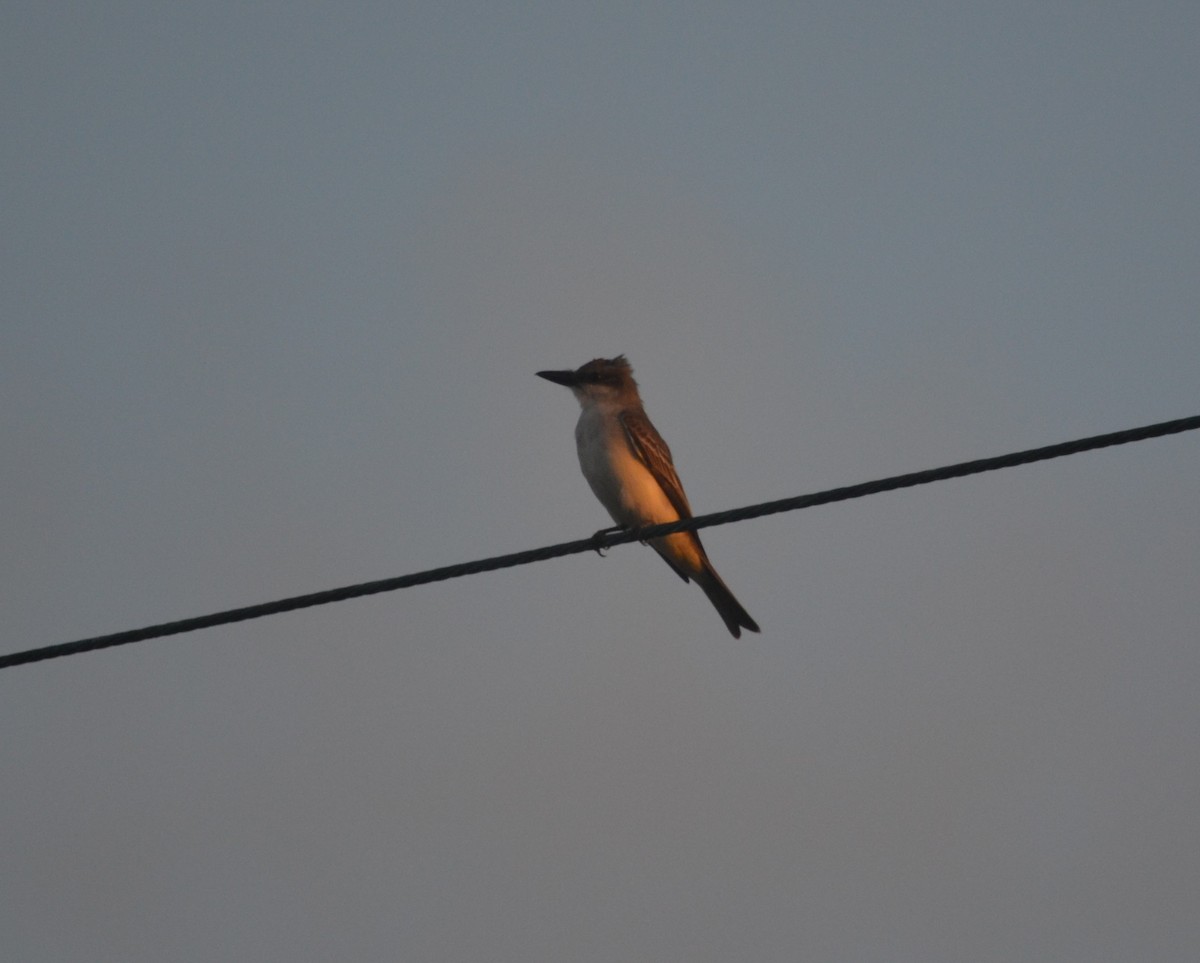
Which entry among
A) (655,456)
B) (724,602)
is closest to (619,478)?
(655,456)

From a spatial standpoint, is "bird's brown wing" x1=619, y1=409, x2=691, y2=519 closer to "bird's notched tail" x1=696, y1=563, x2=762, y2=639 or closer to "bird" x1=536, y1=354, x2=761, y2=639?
"bird" x1=536, y1=354, x2=761, y2=639

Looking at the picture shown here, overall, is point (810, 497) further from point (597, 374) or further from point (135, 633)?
point (597, 374)

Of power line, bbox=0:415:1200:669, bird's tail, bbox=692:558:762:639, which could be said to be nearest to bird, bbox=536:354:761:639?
bird's tail, bbox=692:558:762:639

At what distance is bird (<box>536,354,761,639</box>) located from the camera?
10.2 meters

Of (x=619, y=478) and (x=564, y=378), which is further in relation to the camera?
(x=564, y=378)

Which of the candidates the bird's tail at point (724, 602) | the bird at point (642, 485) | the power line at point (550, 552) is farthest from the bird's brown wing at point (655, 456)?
the power line at point (550, 552)

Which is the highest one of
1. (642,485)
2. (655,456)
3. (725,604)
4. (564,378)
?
(564,378)

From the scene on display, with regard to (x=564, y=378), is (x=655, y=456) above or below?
below

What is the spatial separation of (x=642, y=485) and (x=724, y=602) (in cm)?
106

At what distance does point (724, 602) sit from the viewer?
10.4 meters

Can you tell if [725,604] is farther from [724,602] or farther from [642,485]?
[642,485]

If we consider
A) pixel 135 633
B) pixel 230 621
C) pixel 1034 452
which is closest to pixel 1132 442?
pixel 1034 452

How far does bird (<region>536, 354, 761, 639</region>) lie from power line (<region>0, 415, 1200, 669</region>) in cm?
341

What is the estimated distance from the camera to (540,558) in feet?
21.4
